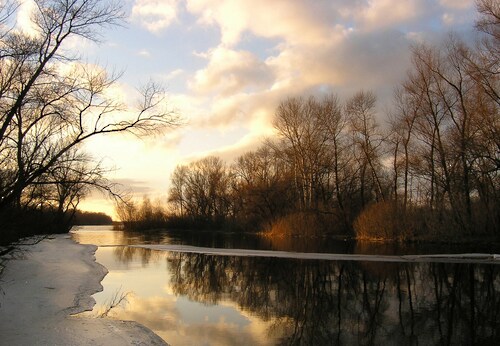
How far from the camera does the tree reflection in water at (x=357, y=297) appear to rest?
29.1 feet

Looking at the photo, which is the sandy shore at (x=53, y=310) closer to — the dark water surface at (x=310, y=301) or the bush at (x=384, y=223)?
the dark water surface at (x=310, y=301)

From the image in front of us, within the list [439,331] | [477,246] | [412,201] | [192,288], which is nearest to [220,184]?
[412,201]

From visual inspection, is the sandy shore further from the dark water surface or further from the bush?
the bush

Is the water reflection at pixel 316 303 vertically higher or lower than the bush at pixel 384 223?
lower

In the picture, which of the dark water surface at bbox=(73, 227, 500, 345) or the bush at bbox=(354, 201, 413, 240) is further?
the bush at bbox=(354, 201, 413, 240)

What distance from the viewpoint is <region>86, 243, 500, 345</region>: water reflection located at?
8.80 meters

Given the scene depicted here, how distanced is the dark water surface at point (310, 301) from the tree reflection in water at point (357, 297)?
25 millimetres

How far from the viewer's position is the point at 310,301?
12.3m

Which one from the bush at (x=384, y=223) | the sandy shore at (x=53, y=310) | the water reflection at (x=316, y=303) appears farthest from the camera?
the bush at (x=384, y=223)

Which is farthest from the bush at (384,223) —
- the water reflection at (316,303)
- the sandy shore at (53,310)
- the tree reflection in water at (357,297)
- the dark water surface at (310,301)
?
the sandy shore at (53,310)

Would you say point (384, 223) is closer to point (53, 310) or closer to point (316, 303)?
point (316, 303)

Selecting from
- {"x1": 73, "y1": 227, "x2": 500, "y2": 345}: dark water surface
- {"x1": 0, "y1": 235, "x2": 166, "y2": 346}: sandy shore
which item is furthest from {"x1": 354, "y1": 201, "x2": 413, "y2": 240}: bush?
{"x1": 0, "y1": 235, "x2": 166, "y2": 346}: sandy shore

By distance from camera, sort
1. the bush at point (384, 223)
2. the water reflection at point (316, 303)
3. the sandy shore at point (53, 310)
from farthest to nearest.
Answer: the bush at point (384, 223) → the water reflection at point (316, 303) → the sandy shore at point (53, 310)

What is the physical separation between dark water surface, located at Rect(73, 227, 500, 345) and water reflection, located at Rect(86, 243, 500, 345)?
0.08ft
